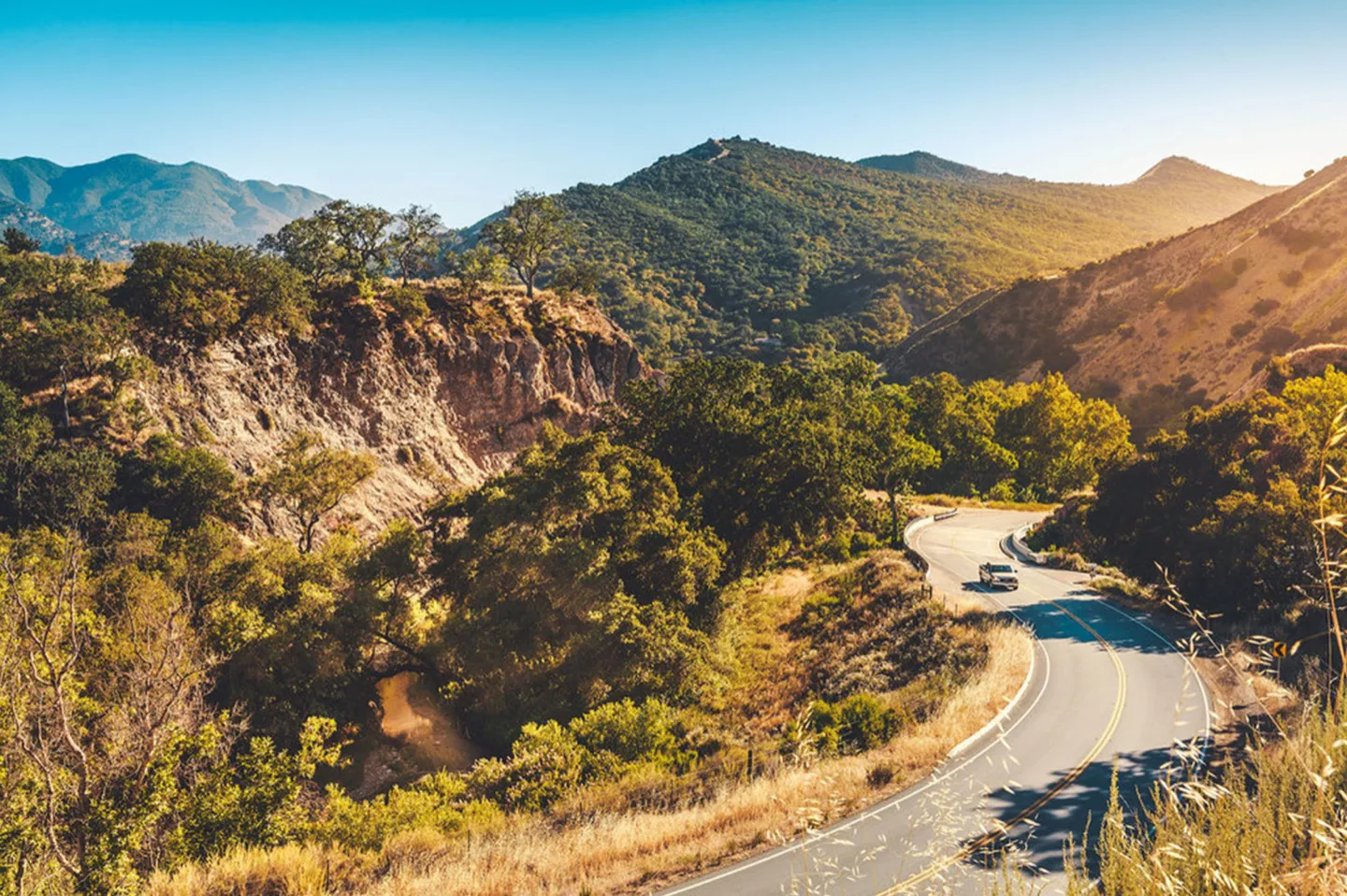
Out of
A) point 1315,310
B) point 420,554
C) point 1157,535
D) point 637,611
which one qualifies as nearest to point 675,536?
point 637,611

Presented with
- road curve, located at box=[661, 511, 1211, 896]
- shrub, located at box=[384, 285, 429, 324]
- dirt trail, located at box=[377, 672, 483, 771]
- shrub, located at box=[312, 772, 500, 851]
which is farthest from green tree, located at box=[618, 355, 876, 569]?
shrub, located at box=[384, 285, 429, 324]

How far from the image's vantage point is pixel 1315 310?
66.6 m

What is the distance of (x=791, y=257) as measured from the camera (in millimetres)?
161875

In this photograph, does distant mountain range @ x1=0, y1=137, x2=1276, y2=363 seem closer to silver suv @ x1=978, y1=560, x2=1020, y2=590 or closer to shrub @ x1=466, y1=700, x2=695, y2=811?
silver suv @ x1=978, y1=560, x2=1020, y2=590

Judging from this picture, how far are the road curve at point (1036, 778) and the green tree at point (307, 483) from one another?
95.4ft

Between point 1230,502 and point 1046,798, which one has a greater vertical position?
point 1230,502

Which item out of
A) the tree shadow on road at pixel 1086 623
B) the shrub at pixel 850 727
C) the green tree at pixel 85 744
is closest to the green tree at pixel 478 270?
the green tree at pixel 85 744

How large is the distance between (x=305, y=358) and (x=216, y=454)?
9015mm

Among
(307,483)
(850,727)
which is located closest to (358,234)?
(307,483)

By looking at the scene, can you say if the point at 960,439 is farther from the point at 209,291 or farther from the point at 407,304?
the point at 209,291

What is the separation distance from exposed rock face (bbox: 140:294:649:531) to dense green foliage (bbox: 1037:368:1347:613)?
3656cm

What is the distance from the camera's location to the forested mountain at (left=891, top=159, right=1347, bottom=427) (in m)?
69.7

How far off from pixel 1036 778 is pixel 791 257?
158m

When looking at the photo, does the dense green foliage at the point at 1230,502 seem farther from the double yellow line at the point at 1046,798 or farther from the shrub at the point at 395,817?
the shrub at the point at 395,817
